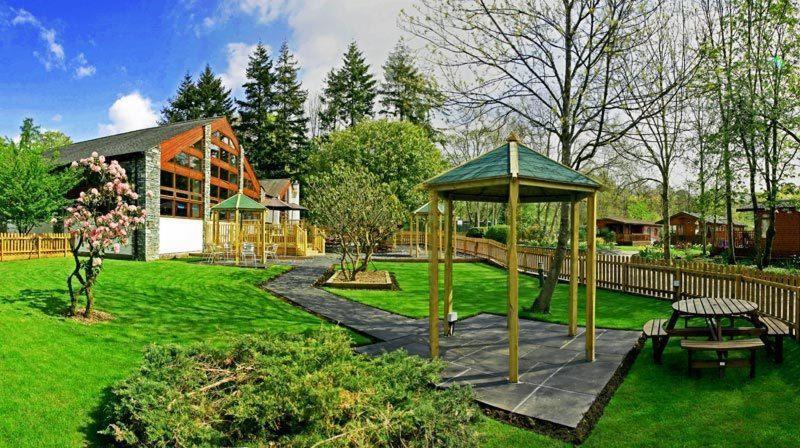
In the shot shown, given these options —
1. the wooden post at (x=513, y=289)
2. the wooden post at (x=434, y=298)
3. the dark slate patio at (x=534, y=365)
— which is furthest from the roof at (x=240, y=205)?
the wooden post at (x=513, y=289)

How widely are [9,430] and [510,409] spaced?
4590 mm

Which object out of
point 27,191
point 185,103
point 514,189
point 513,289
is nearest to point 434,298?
point 513,289

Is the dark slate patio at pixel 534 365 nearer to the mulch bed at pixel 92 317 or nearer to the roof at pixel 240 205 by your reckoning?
the mulch bed at pixel 92 317

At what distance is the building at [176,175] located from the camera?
17344 millimetres

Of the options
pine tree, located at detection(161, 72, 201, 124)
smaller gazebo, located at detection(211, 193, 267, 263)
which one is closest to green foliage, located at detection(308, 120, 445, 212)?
smaller gazebo, located at detection(211, 193, 267, 263)

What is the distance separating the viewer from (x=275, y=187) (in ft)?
115

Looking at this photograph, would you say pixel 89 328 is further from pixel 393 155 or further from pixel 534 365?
pixel 393 155

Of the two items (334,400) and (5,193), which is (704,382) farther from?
(5,193)

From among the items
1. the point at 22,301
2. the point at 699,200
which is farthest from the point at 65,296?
the point at 699,200

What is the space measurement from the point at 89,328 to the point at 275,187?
94.7 ft

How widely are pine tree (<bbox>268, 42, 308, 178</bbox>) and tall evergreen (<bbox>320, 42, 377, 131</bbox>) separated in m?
2.50

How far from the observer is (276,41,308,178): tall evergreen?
41406 millimetres

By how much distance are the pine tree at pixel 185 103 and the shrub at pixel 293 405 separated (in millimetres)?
46183

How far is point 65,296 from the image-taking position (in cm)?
878
